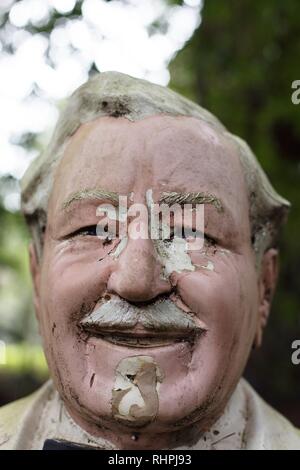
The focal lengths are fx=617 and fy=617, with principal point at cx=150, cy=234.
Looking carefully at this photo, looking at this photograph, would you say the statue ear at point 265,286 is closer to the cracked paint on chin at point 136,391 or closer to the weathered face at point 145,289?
the weathered face at point 145,289

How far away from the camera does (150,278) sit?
180cm

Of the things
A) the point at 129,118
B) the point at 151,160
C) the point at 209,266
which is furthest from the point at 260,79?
the point at 209,266

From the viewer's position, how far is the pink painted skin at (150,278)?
71.9 inches

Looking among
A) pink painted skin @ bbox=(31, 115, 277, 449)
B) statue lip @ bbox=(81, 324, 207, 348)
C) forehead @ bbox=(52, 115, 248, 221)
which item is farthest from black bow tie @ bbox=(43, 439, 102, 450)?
forehead @ bbox=(52, 115, 248, 221)

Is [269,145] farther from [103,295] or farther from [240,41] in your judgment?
[103,295]

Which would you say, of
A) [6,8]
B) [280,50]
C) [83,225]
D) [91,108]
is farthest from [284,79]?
[83,225]

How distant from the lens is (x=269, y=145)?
4266mm

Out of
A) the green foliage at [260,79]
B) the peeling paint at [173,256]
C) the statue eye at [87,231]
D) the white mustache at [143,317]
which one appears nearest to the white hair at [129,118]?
the statue eye at [87,231]

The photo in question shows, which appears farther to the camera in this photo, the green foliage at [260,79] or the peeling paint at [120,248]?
the green foliage at [260,79]

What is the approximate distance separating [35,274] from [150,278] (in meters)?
0.71

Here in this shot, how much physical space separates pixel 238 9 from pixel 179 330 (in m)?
3.10

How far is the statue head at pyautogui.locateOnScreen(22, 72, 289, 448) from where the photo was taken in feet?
5.95

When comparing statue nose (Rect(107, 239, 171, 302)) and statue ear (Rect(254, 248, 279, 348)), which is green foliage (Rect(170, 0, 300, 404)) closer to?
statue ear (Rect(254, 248, 279, 348))

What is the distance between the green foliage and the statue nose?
2438 mm
